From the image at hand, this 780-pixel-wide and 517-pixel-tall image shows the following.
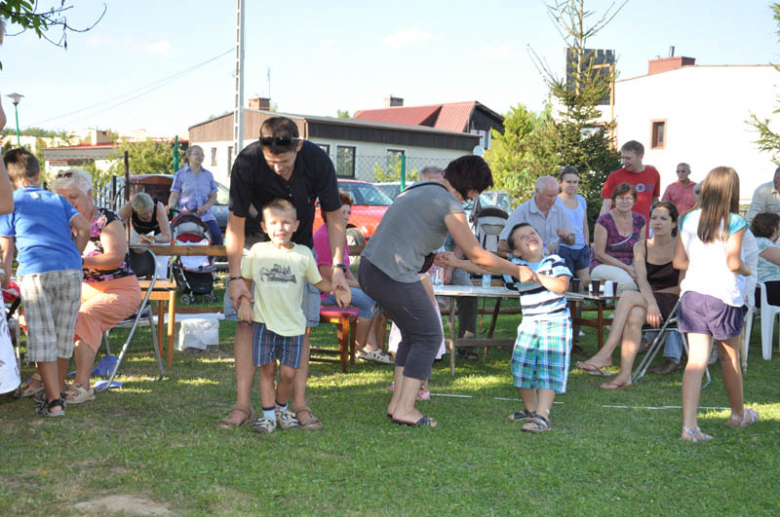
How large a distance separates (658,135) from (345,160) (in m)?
13.8

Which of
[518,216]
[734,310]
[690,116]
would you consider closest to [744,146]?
[690,116]

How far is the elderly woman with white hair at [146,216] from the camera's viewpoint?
9.23 meters

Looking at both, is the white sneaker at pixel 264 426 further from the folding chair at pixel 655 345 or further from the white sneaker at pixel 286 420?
the folding chair at pixel 655 345

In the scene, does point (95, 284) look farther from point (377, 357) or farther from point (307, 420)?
point (377, 357)

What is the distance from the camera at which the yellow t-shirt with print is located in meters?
4.65

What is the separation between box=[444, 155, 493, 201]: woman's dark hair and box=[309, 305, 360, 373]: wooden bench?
6.63 feet

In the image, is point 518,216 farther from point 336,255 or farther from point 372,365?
point 336,255

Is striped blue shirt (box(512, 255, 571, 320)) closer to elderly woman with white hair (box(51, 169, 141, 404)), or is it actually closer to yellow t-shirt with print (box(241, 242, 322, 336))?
yellow t-shirt with print (box(241, 242, 322, 336))

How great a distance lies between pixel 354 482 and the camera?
3836 mm

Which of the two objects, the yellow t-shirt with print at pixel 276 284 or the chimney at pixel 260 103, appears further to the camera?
the chimney at pixel 260 103

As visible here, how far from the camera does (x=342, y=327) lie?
6539 mm

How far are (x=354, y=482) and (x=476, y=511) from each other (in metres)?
0.64

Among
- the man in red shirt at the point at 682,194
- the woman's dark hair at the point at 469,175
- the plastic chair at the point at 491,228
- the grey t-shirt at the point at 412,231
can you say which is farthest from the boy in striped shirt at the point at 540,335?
the man in red shirt at the point at 682,194

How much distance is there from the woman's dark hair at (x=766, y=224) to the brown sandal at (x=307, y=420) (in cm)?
508
